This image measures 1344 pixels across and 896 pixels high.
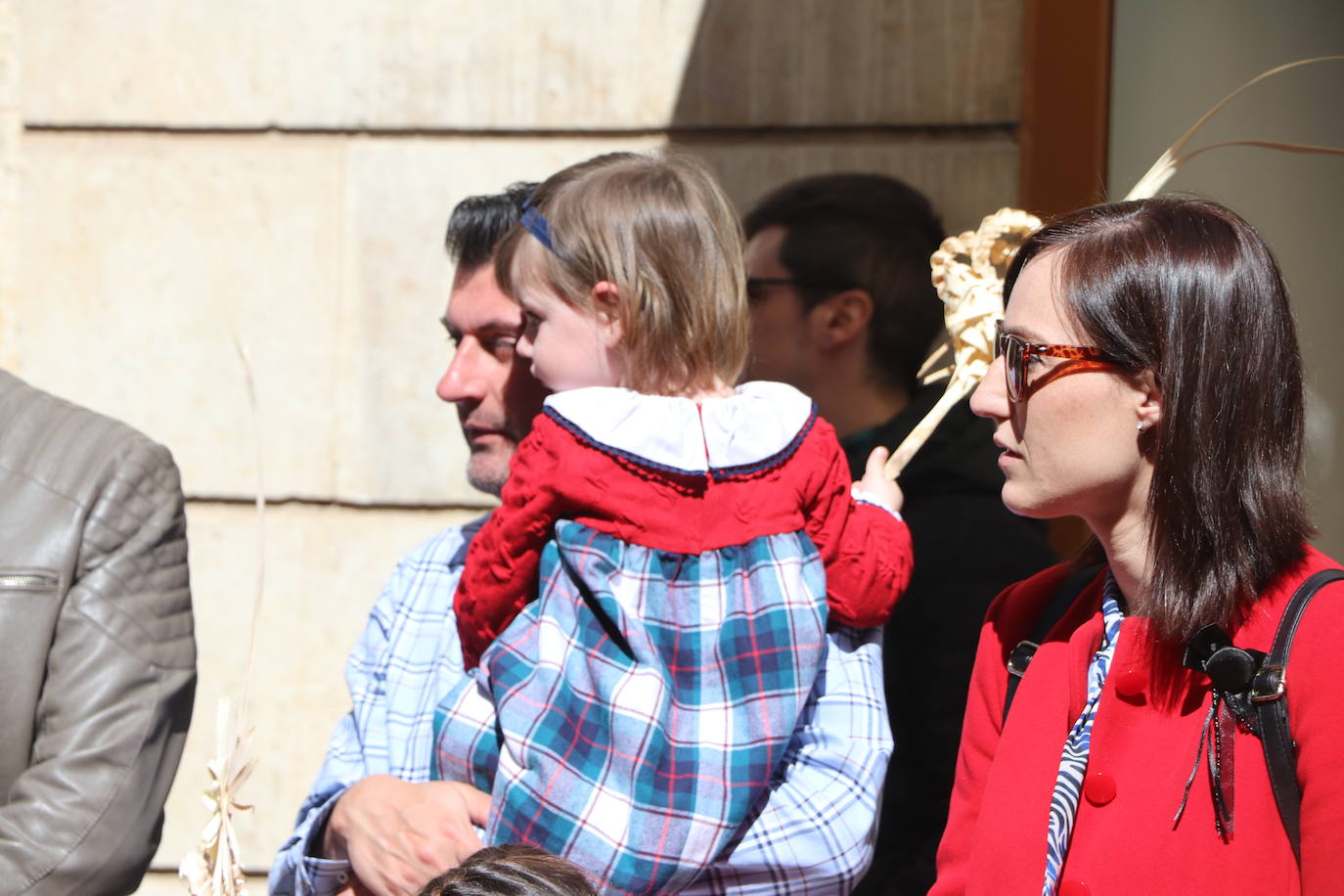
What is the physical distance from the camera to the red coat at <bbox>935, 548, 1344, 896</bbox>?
1.36 meters

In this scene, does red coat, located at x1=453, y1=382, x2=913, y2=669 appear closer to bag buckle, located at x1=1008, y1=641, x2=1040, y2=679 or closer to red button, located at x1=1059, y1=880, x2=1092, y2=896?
bag buckle, located at x1=1008, y1=641, x2=1040, y2=679

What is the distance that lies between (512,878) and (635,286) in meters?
0.94

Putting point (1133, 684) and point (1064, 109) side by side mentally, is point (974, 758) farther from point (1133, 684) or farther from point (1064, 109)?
point (1064, 109)

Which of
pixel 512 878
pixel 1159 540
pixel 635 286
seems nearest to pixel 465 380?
pixel 635 286

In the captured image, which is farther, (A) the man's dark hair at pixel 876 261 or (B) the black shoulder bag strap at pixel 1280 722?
(A) the man's dark hair at pixel 876 261

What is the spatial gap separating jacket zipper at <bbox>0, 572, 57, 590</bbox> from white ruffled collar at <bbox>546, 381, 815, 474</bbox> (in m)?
0.98

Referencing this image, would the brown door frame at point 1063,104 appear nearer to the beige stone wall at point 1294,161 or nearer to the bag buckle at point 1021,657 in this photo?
the beige stone wall at point 1294,161

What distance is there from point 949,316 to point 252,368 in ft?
7.53

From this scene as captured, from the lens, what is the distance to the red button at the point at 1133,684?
1.52m

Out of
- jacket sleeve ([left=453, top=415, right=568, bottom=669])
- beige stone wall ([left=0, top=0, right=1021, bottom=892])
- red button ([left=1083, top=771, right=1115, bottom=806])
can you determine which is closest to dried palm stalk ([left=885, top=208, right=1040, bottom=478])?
jacket sleeve ([left=453, top=415, right=568, bottom=669])

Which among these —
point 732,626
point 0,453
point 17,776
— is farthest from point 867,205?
point 17,776

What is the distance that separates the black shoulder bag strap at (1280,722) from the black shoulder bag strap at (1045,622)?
1.07 ft

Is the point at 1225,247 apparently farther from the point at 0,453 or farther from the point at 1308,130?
the point at 0,453

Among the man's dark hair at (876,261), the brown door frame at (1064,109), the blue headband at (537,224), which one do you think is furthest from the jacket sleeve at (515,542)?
the brown door frame at (1064,109)
